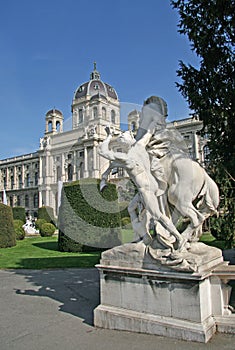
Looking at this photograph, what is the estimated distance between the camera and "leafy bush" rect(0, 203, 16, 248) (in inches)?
623

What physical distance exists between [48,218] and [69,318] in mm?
25736

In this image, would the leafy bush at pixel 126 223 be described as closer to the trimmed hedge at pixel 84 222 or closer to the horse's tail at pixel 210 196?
the trimmed hedge at pixel 84 222

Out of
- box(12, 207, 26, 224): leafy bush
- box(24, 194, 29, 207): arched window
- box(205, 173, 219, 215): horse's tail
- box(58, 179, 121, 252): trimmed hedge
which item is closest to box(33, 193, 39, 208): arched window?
box(24, 194, 29, 207): arched window

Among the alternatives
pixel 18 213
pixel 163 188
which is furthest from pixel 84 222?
pixel 18 213

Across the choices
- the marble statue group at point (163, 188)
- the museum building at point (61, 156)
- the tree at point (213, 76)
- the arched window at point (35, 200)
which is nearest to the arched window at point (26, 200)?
the museum building at point (61, 156)

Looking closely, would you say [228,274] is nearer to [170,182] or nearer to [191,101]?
[170,182]

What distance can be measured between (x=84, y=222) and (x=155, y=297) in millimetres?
9414

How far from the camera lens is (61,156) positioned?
41.7 metres

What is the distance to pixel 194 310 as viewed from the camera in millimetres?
3279

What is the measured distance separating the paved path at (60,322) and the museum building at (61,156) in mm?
31440

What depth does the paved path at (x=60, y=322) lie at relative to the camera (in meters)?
3.27

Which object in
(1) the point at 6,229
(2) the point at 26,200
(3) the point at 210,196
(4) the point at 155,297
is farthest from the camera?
(2) the point at 26,200

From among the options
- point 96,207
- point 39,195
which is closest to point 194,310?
point 96,207

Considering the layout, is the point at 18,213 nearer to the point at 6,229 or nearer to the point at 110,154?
the point at 6,229
